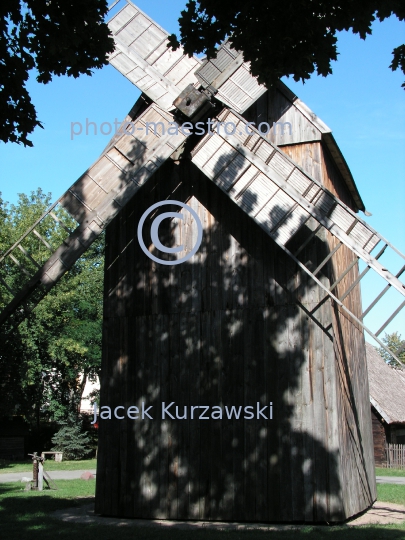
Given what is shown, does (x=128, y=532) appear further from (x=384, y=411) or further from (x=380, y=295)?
(x=384, y=411)

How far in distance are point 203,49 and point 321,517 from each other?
7.73 meters

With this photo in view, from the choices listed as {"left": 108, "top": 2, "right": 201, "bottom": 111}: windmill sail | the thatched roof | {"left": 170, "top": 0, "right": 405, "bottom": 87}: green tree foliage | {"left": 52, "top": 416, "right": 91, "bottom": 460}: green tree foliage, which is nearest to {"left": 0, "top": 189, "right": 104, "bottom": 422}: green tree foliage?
{"left": 52, "top": 416, "right": 91, "bottom": 460}: green tree foliage

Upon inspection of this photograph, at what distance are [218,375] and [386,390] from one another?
2331 cm

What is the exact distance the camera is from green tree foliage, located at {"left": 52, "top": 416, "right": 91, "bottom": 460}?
35656mm

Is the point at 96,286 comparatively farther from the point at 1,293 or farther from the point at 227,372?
the point at 227,372

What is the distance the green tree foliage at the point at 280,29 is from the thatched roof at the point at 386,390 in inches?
976

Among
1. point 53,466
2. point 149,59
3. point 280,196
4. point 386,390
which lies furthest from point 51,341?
point 280,196

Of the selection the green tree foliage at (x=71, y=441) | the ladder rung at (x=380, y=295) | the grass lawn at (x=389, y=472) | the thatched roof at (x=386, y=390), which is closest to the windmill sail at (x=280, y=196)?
the ladder rung at (x=380, y=295)

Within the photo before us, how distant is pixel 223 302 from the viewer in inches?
476

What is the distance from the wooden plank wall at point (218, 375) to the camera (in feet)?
36.4

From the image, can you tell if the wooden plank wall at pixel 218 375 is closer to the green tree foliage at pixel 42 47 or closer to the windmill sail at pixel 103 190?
the windmill sail at pixel 103 190

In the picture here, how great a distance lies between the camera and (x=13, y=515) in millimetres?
12055

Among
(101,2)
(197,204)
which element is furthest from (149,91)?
(101,2)

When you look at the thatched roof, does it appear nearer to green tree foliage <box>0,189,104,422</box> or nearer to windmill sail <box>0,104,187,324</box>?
green tree foliage <box>0,189,104,422</box>
